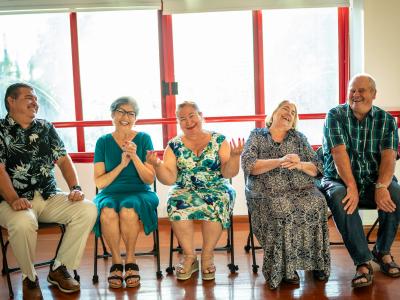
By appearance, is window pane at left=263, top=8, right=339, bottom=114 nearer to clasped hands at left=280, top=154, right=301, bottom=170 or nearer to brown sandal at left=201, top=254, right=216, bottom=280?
clasped hands at left=280, top=154, right=301, bottom=170

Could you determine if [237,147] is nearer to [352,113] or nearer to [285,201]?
[285,201]

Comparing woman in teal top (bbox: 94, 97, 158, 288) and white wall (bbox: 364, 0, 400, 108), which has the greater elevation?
white wall (bbox: 364, 0, 400, 108)

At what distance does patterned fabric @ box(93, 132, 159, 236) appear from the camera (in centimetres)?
311

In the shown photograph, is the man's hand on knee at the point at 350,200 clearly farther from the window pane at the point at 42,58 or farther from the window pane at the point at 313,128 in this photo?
the window pane at the point at 42,58

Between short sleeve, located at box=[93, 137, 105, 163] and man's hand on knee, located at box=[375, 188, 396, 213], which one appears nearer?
man's hand on knee, located at box=[375, 188, 396, 213]

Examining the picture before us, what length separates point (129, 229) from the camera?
3.08m

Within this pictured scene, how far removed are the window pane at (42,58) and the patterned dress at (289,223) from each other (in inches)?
81.1

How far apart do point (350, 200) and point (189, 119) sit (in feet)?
3.65

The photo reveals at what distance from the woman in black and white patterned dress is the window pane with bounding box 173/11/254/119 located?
3.75 ft

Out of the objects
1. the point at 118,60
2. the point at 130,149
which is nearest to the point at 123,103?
the point at 130,149

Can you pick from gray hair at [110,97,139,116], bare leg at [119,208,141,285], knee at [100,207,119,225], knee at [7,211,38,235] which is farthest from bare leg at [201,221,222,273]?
knee at [7,211,38,235]

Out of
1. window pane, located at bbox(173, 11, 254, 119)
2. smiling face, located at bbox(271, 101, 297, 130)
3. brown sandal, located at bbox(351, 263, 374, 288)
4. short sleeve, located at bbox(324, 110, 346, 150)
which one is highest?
window pane, located at bbox(173, 11, 254, 119)

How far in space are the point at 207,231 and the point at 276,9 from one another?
205 centimetres

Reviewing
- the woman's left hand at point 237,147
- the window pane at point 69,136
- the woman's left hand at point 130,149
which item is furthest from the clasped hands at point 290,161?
the window pane at point 69,136
